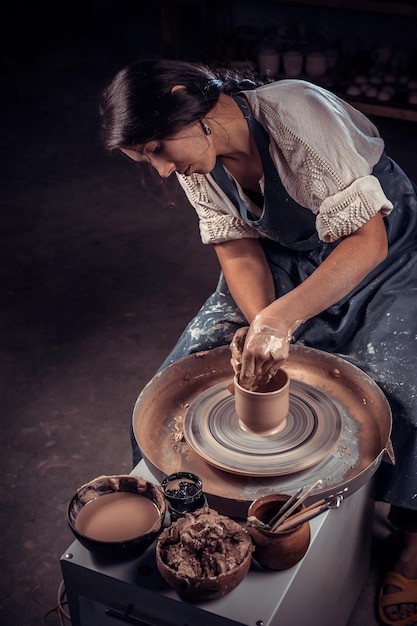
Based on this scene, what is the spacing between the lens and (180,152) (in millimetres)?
2086

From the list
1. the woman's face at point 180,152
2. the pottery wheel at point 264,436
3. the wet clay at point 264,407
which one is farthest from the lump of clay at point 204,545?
the woman's face at point 180,152

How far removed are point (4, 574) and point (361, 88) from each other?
461 centimetres

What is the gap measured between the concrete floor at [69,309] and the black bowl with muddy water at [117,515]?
889 millimetres

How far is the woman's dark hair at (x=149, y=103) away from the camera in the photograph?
200 centimetres

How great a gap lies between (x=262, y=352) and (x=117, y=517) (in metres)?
0.56

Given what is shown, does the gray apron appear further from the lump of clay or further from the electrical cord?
the electrical cord

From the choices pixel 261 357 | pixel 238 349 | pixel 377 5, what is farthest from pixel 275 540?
pixel 377 5

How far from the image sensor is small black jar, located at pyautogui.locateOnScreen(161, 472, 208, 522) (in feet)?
5.76

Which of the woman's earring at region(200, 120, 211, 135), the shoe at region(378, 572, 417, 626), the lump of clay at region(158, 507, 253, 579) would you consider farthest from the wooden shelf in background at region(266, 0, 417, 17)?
the lump of clay at region(158, 507, 253, 579)

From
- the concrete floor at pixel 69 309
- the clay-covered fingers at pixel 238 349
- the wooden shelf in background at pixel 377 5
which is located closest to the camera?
the clay-covered fingers at pixel 238 349

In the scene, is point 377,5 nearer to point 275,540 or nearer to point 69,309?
point 69,309

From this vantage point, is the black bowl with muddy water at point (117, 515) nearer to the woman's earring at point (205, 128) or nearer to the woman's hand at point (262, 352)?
the woman's hand at point (262, 352)

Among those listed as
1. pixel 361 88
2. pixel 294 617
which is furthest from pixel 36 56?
pixel 294 617

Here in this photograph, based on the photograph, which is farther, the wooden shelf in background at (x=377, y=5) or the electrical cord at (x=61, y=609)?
the wooden shelf in background at (x=377, y=5)
